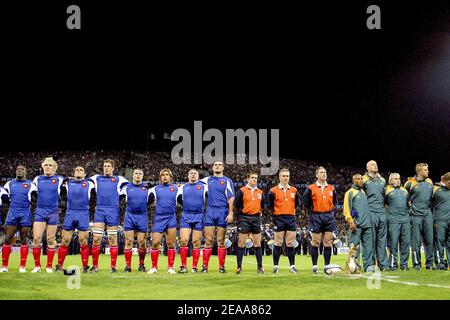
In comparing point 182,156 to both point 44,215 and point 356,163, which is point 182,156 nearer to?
point 356,163

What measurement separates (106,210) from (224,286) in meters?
3.64

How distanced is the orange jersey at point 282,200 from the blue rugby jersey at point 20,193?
515 cm

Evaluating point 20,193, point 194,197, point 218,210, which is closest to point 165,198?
point 194,197

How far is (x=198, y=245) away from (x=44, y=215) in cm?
331

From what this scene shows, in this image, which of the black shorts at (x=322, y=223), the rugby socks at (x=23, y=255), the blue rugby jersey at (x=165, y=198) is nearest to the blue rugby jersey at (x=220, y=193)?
the blue rugby jersey at (x=165, y=198)

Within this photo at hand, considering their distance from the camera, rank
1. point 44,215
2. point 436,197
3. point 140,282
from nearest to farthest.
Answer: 1. point 140,282
2. point 44,215
3. point 436,197

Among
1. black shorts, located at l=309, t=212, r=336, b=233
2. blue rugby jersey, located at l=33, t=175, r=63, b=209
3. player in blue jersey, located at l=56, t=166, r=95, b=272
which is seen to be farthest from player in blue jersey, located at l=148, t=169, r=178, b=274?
black shorts, located at l=309, t=212, r=336, b=233

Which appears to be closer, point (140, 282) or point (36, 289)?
point (36, 289)

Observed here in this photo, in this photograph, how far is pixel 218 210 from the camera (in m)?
11.6

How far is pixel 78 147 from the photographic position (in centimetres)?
4684

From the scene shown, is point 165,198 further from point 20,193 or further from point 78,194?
point 20,193

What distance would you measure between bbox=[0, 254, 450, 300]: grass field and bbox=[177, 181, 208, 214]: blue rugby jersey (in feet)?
5.29

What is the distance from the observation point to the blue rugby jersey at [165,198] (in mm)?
11539

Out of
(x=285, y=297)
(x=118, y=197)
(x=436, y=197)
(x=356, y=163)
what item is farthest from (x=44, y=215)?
(x=356, y=163)
